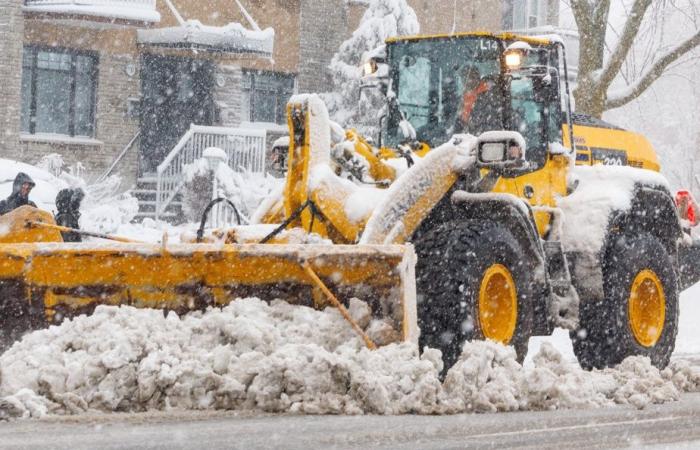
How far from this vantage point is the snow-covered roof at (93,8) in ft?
77.0

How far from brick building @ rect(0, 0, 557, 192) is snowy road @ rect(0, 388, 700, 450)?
17006mm

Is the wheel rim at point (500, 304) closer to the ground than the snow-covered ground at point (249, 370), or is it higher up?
higher up

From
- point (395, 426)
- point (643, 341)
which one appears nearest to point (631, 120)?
point (643, 341)

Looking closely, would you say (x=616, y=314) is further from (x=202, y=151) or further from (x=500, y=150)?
(x=202, y=151)

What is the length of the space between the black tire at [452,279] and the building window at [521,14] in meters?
24.7

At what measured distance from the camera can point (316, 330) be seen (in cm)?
838

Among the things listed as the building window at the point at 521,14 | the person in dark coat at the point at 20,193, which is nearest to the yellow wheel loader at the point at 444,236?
the person in dark coat at the point at 20,193

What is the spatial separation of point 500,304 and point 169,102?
17897mm

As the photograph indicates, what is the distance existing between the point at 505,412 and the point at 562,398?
0.51m

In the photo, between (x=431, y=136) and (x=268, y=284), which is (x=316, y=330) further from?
(x=431, y=136)

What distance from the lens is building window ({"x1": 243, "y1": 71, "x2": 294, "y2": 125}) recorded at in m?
27.6

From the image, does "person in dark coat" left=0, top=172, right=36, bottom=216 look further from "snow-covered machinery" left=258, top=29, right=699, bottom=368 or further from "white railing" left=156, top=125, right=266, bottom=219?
"white railing" left=156, top=125, right=266, bottom=219

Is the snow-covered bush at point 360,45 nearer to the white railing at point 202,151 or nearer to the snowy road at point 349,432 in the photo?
the white railing at point 202,151

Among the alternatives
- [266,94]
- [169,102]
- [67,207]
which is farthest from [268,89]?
[67,207]
